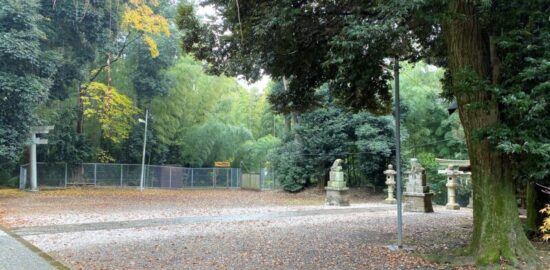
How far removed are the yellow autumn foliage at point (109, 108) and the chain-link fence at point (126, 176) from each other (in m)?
2.52

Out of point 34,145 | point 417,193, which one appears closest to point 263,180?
point 34,145

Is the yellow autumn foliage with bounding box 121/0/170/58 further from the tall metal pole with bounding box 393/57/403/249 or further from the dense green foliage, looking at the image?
the tall metal pole with bounding box 393/57/403/249

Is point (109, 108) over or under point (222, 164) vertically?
over

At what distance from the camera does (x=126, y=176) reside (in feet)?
104

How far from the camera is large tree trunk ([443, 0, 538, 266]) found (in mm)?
6465

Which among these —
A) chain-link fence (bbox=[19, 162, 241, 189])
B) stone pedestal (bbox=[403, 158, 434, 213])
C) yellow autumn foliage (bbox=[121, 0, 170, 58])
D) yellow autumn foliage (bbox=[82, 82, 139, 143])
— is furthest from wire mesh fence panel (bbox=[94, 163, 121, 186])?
stone pedestal (bbox=[403, 158, 434, 213])

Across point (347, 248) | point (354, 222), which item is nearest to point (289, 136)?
point (354, 222)

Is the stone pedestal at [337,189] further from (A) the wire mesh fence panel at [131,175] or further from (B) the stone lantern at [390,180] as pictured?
(A) the wire mesh fence panel at [131,175]

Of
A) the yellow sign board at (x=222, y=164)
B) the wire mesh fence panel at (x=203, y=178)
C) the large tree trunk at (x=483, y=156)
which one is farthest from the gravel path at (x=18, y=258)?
the yellow sign board at (x=222, y=164)

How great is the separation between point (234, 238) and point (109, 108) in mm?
21618

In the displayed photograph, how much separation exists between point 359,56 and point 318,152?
18367 millimetres

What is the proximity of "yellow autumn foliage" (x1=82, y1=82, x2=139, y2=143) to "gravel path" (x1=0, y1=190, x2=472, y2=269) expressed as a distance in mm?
13682

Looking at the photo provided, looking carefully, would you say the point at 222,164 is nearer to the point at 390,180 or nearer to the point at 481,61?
the point at 390,180

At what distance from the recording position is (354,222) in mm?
12773
